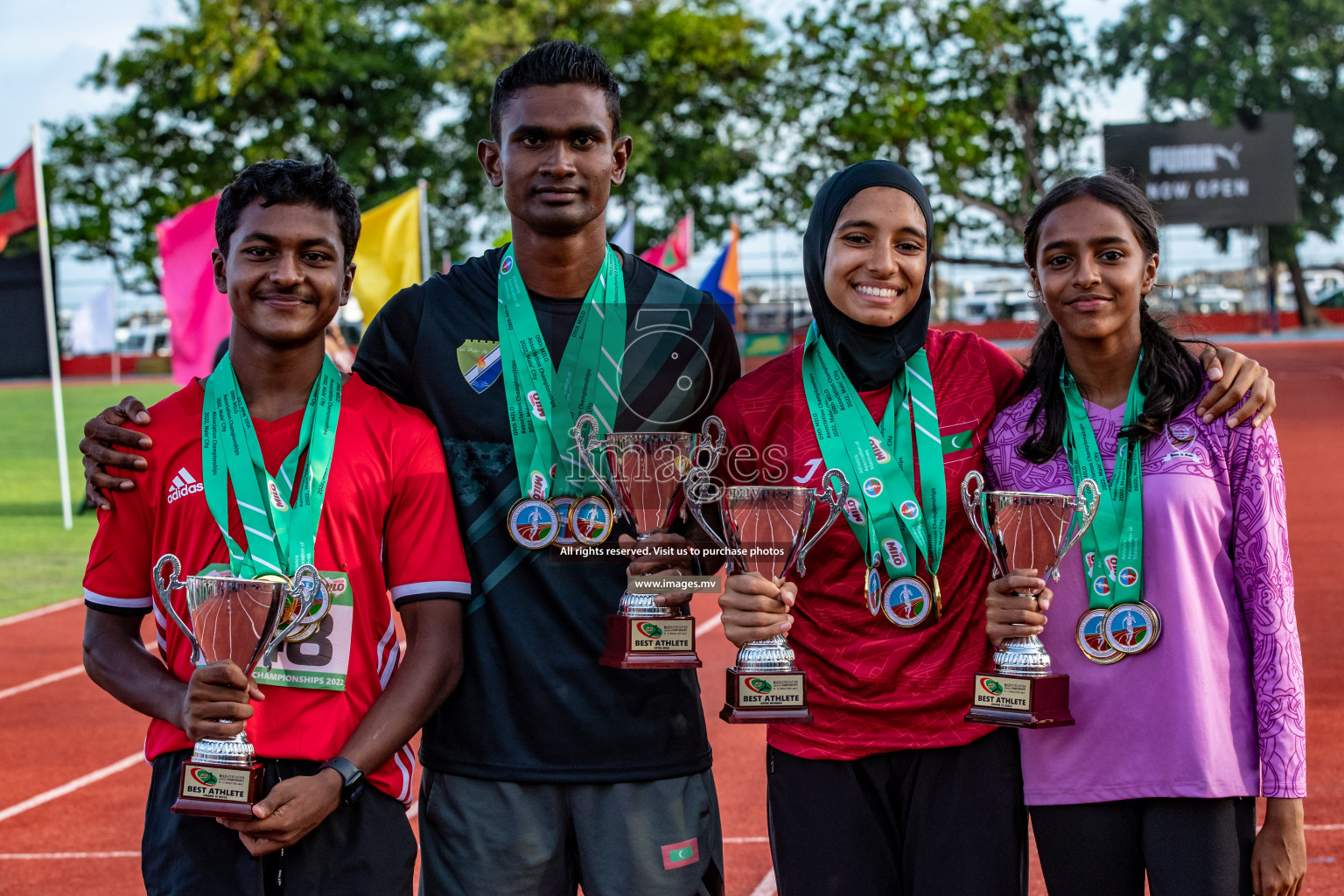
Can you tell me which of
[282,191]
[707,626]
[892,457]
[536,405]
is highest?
[282,191]

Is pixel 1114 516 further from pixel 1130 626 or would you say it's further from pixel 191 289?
pixel 191 289

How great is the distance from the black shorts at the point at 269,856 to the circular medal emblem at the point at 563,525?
2.05 feet

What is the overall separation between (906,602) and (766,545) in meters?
0.31

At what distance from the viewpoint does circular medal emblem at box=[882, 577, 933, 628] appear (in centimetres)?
259

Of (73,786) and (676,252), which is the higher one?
(676,252)

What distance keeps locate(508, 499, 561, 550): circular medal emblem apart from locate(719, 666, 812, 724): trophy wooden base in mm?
498

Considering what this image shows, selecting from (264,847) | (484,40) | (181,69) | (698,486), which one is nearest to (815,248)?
(698,486)

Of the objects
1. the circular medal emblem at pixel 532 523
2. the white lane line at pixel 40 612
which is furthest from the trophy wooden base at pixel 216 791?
the white lane line at pixel 40 612

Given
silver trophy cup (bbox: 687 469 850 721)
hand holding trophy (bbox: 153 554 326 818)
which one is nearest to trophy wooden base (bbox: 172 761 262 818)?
hand holding trophy (bbox: 153 554 326 818)

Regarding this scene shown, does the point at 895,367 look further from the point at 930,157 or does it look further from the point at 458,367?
the point at 930,157

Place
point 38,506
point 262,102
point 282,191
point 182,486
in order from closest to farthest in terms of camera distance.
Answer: point 182,486
point 282,191
point 38,506
point 262,102

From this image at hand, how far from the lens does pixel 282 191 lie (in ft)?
8.52

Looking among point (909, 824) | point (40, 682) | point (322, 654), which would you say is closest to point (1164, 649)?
point (909, 824)

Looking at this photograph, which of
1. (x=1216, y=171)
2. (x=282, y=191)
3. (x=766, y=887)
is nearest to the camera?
(x=282, y=191)
